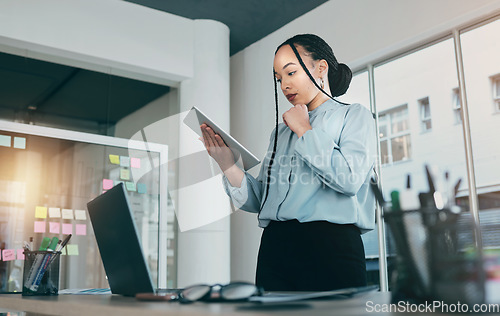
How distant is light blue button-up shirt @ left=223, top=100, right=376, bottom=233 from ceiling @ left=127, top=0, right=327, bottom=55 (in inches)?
100

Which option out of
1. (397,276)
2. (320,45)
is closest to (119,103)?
(320,45)

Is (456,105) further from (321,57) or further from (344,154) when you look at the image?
(344,154)

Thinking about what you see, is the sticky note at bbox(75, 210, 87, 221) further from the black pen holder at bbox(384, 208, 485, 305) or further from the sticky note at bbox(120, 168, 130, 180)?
the black pen holder at bbox(384, 208, 485, 305)

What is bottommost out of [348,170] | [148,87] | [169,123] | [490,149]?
[348,170]

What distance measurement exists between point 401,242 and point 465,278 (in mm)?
91

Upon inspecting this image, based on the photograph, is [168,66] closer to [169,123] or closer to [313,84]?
[169,123]

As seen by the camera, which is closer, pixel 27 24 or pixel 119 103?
pixel 27 24

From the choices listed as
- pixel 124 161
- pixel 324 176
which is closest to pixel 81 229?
pixel 124 161

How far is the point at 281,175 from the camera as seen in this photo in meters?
1.35

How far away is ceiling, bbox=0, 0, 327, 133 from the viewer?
3.33m

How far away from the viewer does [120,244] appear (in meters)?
1.00

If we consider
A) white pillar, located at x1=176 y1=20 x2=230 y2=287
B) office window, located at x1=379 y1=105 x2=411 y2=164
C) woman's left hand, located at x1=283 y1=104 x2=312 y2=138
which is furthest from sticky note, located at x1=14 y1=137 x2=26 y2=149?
woman's left hand, located at x1=283 y1=104 x2=312 y2=138

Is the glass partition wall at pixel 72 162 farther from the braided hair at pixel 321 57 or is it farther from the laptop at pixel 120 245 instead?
the laptop at pixel 120 245

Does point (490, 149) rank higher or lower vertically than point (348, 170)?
higher
